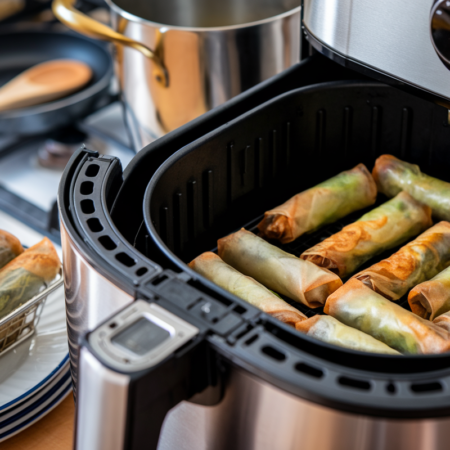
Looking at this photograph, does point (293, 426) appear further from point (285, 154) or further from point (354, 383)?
point (285, 154)

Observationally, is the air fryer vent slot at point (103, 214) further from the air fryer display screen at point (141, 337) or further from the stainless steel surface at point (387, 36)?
the stainless steel surface at point (387, 36)

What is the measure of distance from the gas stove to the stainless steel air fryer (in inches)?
22.4

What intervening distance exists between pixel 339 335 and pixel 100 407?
0.31 meters

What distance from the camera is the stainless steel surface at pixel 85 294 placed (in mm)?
595

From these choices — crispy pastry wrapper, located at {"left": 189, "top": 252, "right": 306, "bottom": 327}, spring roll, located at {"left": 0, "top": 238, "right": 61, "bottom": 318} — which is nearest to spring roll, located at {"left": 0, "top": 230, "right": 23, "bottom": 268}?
spring roll, located at {"left": 0, "top": 238, "right": 61, "bottom": 318}

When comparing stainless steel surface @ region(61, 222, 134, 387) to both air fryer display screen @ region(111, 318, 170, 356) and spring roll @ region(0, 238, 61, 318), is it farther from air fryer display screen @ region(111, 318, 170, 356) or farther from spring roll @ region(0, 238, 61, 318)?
spring roll @ region(0, 238, 61, 318)

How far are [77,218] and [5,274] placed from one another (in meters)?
0.36

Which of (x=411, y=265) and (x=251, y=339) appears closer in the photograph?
(x=251, y=339)

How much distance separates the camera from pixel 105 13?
1972mm

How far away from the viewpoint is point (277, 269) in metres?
0.89

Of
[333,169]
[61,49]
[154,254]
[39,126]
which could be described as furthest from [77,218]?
[61,49]

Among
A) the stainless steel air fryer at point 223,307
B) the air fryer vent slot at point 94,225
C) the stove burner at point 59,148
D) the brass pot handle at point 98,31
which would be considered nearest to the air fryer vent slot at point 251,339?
the stainless steel air fryer at point 223,307

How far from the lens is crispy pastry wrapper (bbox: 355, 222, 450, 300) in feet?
2.84

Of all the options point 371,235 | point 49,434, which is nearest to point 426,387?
point 371,235
